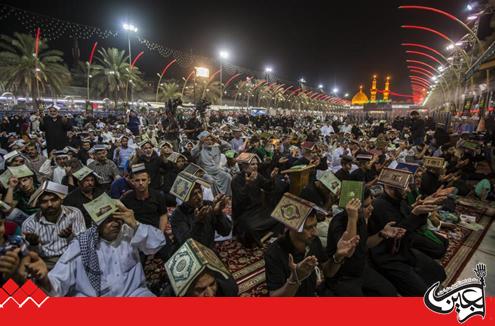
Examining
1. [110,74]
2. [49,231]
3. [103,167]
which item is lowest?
[49,231]

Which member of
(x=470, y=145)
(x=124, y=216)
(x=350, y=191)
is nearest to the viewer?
(x=124, y=216)

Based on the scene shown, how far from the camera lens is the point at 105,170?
229 inches

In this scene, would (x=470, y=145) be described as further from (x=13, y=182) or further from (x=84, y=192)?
(x=13, y=182)

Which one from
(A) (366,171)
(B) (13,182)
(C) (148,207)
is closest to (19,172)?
(B) (13,182)

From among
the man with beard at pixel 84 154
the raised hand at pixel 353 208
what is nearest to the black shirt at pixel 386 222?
the raised hand at pixel 353 208

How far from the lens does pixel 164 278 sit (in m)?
3.21

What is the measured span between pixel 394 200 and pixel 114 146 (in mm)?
8061

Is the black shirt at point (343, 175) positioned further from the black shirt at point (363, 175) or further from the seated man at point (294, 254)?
the seated man at point (294, 254)

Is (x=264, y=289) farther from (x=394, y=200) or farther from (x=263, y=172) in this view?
(x=263, y=172)

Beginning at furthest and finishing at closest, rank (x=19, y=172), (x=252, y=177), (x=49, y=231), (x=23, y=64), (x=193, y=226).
Result: (x=23, y=64) → (x=252, y=177) → (x=19, y=172) → (x=193, y=226) → (x=49, y=231)

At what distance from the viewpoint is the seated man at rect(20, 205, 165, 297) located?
100 inches

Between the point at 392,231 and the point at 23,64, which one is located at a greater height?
the point at 23,64

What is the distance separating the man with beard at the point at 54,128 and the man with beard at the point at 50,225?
5.37 m

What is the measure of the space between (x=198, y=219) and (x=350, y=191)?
165 cm
